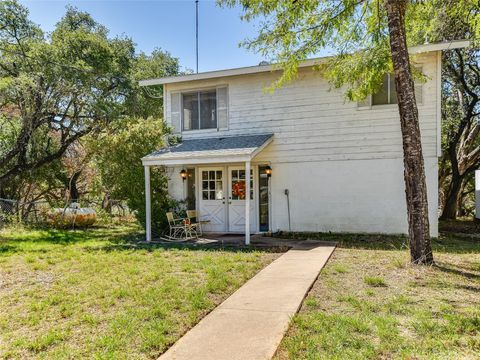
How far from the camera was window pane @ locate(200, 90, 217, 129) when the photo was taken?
11617mm

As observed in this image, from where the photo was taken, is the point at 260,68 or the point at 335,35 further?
the point at 260,68

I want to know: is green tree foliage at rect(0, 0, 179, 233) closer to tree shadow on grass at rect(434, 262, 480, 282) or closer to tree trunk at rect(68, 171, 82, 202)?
tree trunk at rect(68, 171, 82, 202)

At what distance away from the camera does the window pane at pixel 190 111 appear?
1188cm

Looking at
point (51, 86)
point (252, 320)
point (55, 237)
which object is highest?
point (51, 86)

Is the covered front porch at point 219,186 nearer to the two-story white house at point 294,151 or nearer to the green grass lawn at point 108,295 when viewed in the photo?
the two-story white house at point 294,151

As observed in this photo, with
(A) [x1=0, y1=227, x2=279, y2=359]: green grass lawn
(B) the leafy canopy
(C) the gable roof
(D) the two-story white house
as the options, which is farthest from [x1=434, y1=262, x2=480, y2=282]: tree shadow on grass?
(C) the gable roof

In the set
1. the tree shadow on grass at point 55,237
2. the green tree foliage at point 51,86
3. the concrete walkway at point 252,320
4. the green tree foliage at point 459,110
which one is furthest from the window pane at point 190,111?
the green tree foliage at point 459,110

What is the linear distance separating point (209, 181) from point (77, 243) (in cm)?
428

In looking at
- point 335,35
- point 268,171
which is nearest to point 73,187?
point 268,171

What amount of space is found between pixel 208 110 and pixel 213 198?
9.73 ft

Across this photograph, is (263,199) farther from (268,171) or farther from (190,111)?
(190,111)

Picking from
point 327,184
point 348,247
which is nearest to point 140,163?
point 327,184

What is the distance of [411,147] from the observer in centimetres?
600

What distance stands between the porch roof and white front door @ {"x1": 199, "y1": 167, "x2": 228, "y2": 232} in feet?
3.32
